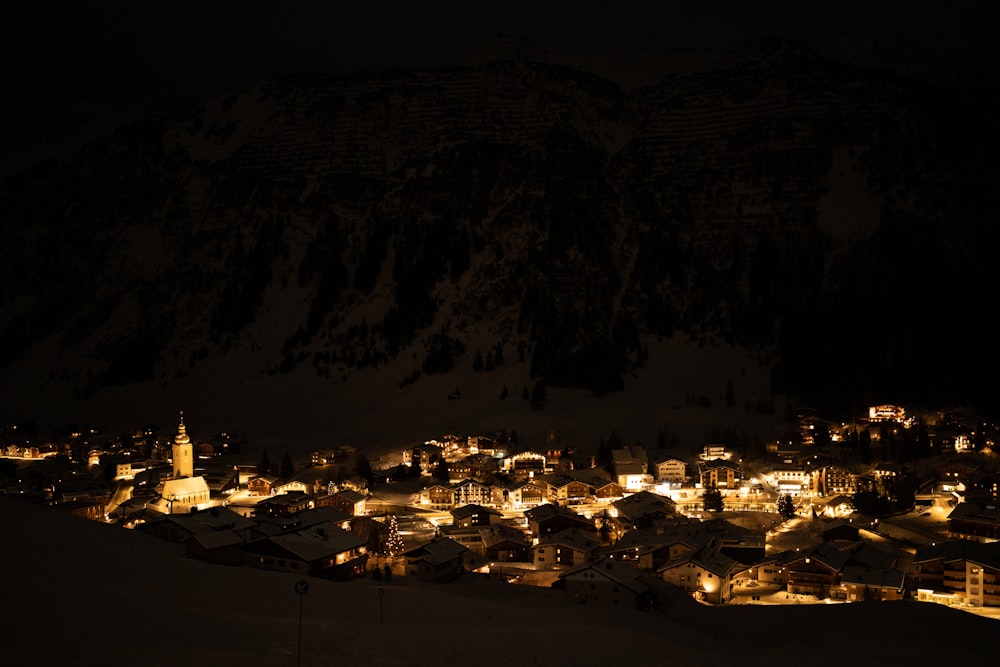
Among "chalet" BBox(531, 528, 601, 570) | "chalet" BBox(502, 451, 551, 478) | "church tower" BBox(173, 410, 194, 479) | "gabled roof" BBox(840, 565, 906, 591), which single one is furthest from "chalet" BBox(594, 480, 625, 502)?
"church tower" BBox(173, 410, 194, 479)

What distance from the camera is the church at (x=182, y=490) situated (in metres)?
46.7

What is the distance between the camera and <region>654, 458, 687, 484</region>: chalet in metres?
55.3

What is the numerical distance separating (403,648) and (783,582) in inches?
845

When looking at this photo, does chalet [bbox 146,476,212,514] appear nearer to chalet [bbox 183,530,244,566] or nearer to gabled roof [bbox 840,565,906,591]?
chalet [bbox 183,530,244,566]

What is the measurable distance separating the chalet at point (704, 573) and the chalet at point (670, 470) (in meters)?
19.6

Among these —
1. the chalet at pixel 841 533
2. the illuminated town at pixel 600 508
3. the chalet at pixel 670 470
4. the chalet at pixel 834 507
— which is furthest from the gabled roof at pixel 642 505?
the chalet at pixel 834 507

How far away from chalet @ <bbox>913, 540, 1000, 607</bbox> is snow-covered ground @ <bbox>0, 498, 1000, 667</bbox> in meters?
5.09

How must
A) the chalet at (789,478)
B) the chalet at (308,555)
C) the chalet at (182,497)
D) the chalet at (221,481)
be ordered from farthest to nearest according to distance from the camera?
the chalet at (221,481) < the chalet at (789,478) < the chalet at (182,497) < the chalet at (308,555)

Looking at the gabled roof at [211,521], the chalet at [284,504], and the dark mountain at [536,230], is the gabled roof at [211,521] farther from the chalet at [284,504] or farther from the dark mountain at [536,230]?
the dark mountain at [536,230]

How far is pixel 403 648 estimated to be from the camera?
1942 cm

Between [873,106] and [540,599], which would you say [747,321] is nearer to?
[873,106]

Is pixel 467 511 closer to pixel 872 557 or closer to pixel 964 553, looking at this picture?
pixel 872 557

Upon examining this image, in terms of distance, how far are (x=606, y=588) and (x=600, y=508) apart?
64.3ft

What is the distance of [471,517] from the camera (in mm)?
44906
